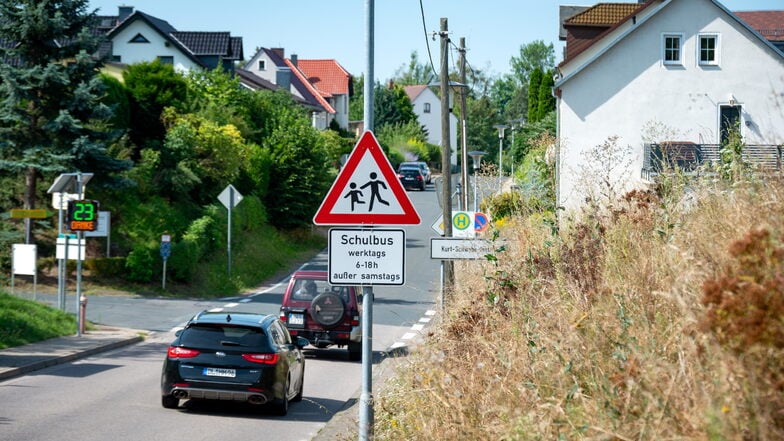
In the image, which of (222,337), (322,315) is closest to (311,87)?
(322,315)

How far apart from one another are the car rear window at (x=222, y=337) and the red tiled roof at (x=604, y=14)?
31.0m

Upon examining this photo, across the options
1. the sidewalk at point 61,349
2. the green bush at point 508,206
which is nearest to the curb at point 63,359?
the sidewalk at point 61,349

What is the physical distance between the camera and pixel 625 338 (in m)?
6.21

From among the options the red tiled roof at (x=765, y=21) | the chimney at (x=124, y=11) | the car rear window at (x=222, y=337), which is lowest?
the car rear window at (x=222, y=337)

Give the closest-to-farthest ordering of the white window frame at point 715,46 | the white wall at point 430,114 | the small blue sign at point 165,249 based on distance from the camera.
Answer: the small blue sign at point 165,249
the white window frame at point 715,46
the white wall at point 430,114

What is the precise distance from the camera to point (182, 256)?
35.4 metres

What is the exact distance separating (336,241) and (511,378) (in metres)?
1.93

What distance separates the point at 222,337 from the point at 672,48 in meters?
29.3

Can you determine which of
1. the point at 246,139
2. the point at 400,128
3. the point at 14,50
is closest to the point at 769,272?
the point at 14,50

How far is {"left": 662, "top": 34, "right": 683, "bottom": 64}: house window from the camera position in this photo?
127 ft

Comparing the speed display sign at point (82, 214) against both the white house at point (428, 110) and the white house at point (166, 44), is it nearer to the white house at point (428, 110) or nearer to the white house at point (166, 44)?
the white house at point (166, 44)

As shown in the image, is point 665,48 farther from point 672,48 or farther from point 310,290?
point 310,290

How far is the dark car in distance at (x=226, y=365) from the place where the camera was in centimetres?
1380

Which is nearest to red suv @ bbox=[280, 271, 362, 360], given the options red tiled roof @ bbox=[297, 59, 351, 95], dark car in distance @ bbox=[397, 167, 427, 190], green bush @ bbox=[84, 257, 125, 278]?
green bush @ bbox=[84, 257, 125, 278]
